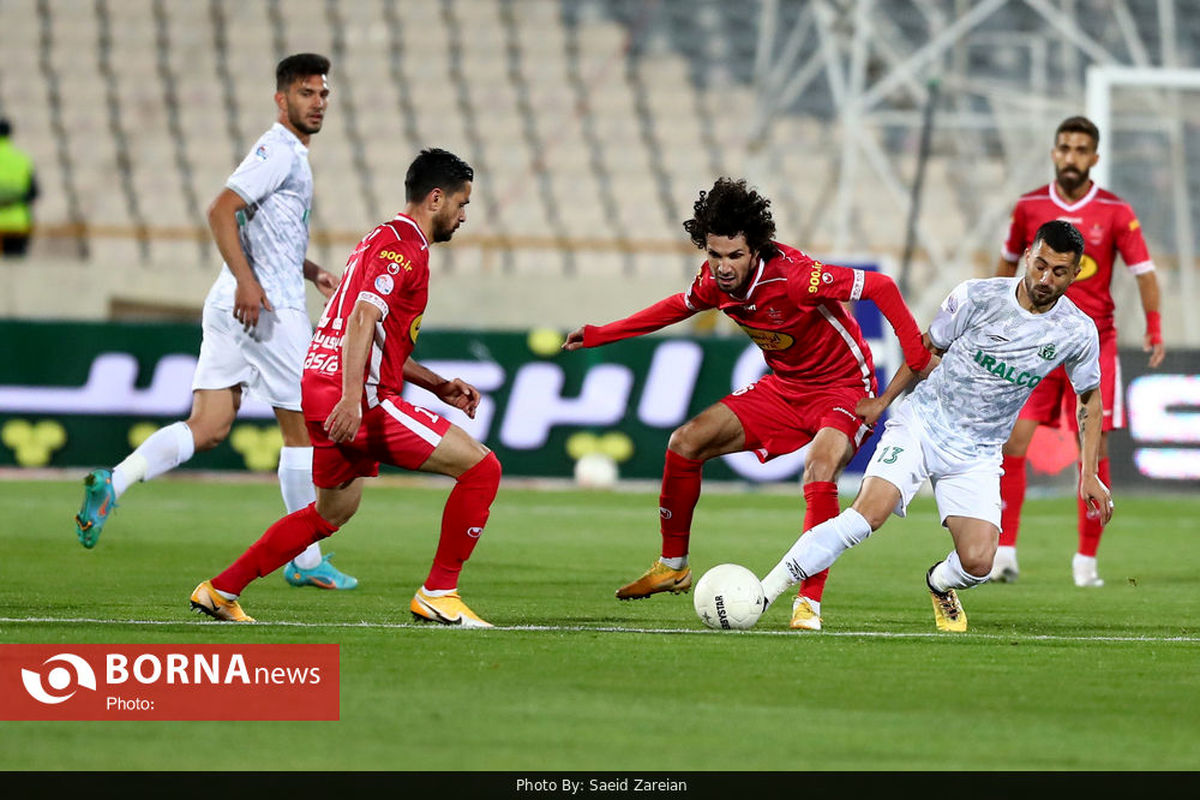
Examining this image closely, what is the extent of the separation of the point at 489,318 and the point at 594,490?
329 centimetres

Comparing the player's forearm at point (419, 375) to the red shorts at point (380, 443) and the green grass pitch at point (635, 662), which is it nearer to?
the red shorts at point (380, 443)

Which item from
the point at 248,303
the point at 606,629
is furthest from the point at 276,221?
the point at 606,629

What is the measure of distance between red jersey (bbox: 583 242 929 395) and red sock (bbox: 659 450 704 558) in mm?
518

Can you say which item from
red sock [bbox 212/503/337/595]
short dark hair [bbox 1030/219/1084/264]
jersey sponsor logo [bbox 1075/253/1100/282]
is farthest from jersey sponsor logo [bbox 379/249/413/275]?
jersey sponsor logo [bbox 1075/253/1100/282]

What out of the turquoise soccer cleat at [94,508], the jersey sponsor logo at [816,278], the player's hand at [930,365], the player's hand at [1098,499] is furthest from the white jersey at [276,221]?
the player's hand at [1098,499]

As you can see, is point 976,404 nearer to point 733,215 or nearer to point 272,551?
point 733,215

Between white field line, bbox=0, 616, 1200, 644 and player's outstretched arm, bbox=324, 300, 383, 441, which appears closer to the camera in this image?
player's outstretched arm, bbox=324, 300, 383, 441

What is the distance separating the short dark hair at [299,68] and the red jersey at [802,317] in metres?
1.72

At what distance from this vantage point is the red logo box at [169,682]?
198 inches

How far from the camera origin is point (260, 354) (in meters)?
8.30

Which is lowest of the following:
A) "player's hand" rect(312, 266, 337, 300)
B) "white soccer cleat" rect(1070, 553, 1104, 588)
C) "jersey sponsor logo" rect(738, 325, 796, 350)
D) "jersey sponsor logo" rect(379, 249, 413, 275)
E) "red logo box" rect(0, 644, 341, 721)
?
"white soccer cleat" rect(1070, 553, 1104, 588)

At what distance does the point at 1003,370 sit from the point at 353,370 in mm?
2419

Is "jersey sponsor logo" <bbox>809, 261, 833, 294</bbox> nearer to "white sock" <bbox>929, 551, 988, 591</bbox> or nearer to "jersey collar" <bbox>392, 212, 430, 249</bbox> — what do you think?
"white sock" <bbox>929, 551, 988, 591</bbox>

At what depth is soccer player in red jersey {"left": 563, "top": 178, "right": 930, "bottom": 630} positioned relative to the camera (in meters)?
7.07
